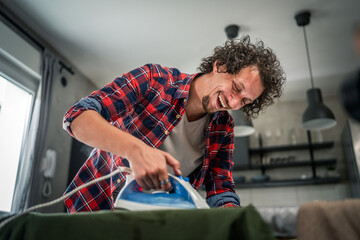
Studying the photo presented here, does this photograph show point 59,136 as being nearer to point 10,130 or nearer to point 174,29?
point 10,130

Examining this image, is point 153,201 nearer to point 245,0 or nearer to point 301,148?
point 245,0

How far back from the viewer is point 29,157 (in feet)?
8.92

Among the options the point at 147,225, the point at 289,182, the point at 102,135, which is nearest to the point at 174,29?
the point at 289,182

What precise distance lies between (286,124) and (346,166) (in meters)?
0.94

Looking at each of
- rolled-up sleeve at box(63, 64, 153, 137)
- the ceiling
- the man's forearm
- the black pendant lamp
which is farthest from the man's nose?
the black pendant lamp

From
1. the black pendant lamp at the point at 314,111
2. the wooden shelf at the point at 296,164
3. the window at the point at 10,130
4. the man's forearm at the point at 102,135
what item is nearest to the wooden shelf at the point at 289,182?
the wooden shelf at the point at 296,164

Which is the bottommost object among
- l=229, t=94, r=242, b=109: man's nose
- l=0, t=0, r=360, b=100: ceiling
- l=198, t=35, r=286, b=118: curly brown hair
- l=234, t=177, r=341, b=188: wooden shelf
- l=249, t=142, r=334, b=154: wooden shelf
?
l=234, t=177, r=341, b=188: wooden shelf

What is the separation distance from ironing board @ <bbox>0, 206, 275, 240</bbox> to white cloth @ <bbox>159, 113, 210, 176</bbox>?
672 mm

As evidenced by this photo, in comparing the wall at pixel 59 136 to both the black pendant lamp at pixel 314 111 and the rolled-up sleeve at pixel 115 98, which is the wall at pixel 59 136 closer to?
the rolled-up sleeve at pixel 115 98

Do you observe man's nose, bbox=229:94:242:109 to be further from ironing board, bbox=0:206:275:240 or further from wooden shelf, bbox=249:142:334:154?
wooden shelf, bbox=249:142:334:154

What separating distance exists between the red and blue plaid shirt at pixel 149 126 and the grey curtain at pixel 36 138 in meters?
1.70

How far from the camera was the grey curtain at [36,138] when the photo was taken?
2.64m

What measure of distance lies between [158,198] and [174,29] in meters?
2.50

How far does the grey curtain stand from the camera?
8.66 ft
